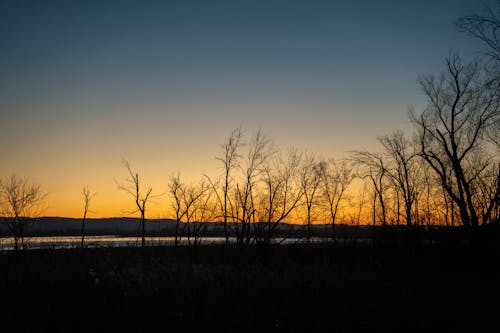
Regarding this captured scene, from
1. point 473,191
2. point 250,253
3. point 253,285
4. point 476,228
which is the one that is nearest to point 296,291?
point 253,285

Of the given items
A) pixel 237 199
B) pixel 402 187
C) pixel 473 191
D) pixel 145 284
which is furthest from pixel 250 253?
pixel 402 187

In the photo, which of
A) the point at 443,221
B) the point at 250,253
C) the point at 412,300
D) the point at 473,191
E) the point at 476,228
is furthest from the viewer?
the point at 443,221

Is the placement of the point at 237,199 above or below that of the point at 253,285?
above

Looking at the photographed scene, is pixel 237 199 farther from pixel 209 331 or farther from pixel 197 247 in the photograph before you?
pixel 209 331

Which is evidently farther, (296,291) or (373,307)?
(296,291)

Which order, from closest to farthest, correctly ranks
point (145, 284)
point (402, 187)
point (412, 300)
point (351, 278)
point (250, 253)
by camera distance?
point (412, 300) → point (145, 284) → point (351, 278) → point (250, 253) → point (402, 187)

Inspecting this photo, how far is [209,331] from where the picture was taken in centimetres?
766

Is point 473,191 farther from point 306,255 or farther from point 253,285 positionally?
point 253,285

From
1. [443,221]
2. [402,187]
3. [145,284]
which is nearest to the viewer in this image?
[145,284]

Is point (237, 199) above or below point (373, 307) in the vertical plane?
above

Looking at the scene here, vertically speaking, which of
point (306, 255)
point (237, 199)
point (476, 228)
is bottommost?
point (306, 255)

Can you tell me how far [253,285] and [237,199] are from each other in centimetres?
1896

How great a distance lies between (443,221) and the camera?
38.0m

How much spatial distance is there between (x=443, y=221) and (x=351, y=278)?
2974 centimetres
